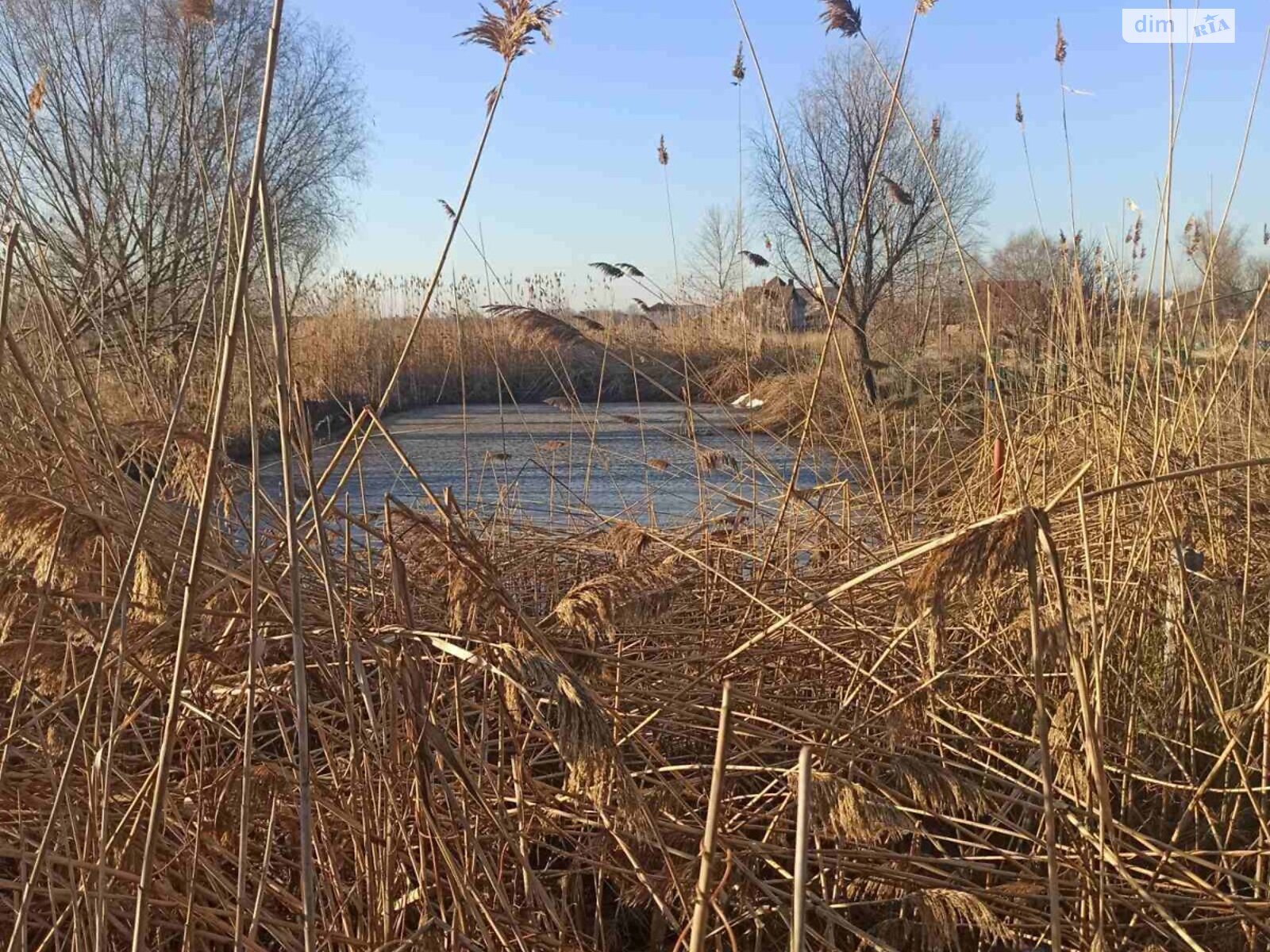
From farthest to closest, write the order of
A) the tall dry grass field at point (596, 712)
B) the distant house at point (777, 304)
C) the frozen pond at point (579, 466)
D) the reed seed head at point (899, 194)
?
the distant house at point (777, 304) → the frozen pond at point (579, 466) → the reed seed head at point (899, 194) → the tall dry grass field at point (596, 712)

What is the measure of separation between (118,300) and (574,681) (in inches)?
73.8

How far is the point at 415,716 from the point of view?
0.92m

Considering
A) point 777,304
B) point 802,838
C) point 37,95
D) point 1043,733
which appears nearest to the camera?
point 802,838

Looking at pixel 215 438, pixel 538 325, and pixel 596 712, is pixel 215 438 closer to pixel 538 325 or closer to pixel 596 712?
pixel 596 712

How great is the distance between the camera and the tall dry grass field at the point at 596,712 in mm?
913

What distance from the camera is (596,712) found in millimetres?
694

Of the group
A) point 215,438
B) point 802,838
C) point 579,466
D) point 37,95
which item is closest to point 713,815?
point 802,838

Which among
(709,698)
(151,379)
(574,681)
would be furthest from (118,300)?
(574,681)

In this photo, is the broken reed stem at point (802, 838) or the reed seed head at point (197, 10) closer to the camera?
the broken reed stem at point (802, 838)

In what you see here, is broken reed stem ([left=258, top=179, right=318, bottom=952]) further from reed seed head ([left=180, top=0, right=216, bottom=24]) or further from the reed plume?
the reed plume

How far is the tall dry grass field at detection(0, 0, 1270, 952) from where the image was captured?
3.00 ft

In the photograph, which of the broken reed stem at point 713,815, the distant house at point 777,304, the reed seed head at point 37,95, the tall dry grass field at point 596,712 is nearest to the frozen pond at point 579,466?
the tall dry grass field at point 596,712

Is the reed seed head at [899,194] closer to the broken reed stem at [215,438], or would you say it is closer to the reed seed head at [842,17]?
the reed seed head at [842,17]

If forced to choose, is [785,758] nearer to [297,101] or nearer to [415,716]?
[415,716]
